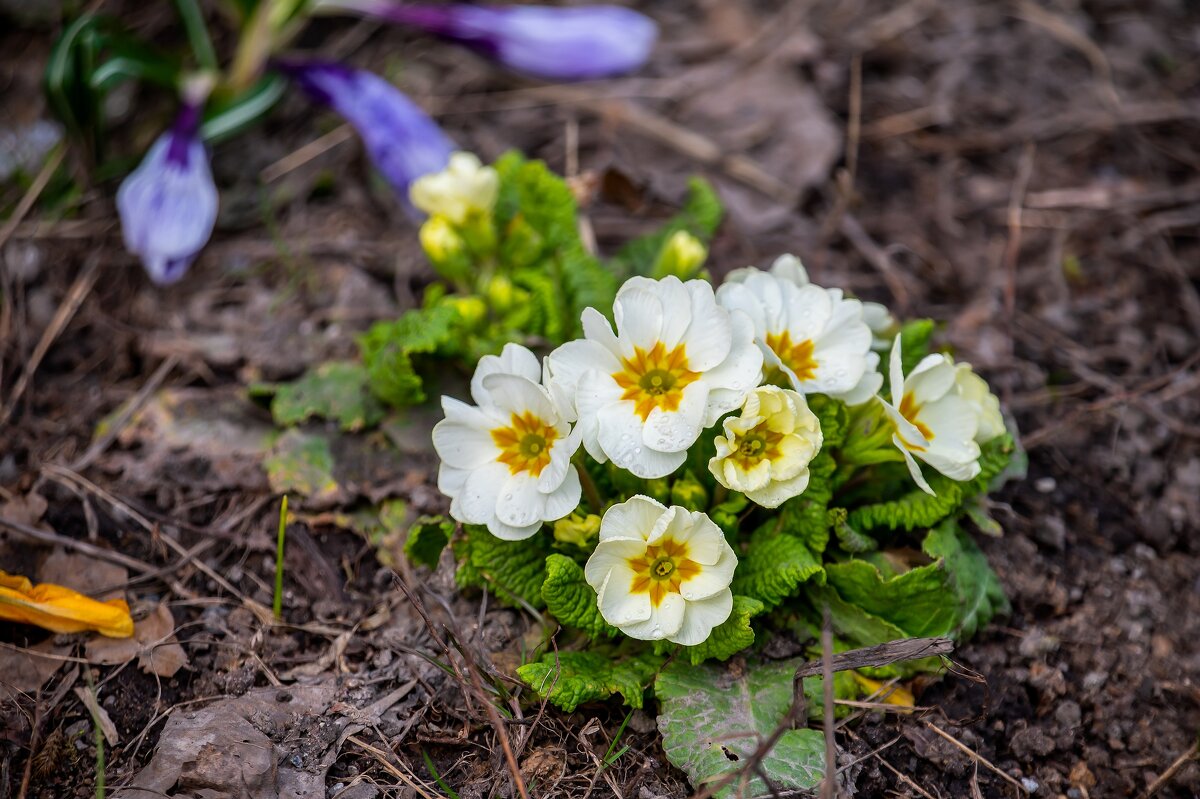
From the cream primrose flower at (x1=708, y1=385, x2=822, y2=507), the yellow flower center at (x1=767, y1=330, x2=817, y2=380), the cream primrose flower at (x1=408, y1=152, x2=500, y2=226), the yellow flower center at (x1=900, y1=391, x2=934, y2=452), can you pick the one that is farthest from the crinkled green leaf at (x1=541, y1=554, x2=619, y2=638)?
the cream primrose flower at (x1=408, y1=152, x2=500, y2=226)

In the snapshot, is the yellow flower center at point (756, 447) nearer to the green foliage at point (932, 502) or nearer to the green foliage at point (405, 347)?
the green foliage at point (932, 502)

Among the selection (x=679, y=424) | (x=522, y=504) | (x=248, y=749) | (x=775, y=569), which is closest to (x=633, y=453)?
(x=679, y=424)

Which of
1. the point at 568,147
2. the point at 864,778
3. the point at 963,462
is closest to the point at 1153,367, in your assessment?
the point at 963,462

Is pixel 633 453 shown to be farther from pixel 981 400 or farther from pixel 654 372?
pixel 981 400

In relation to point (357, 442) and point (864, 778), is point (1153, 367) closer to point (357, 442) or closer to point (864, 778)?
point (864, 778)

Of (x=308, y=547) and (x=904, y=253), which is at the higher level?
(x=308, y=547)

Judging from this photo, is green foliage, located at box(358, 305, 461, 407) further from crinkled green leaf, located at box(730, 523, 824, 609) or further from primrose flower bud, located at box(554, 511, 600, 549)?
crinkled green leaf, located at box(730, 523, 824, 609)
